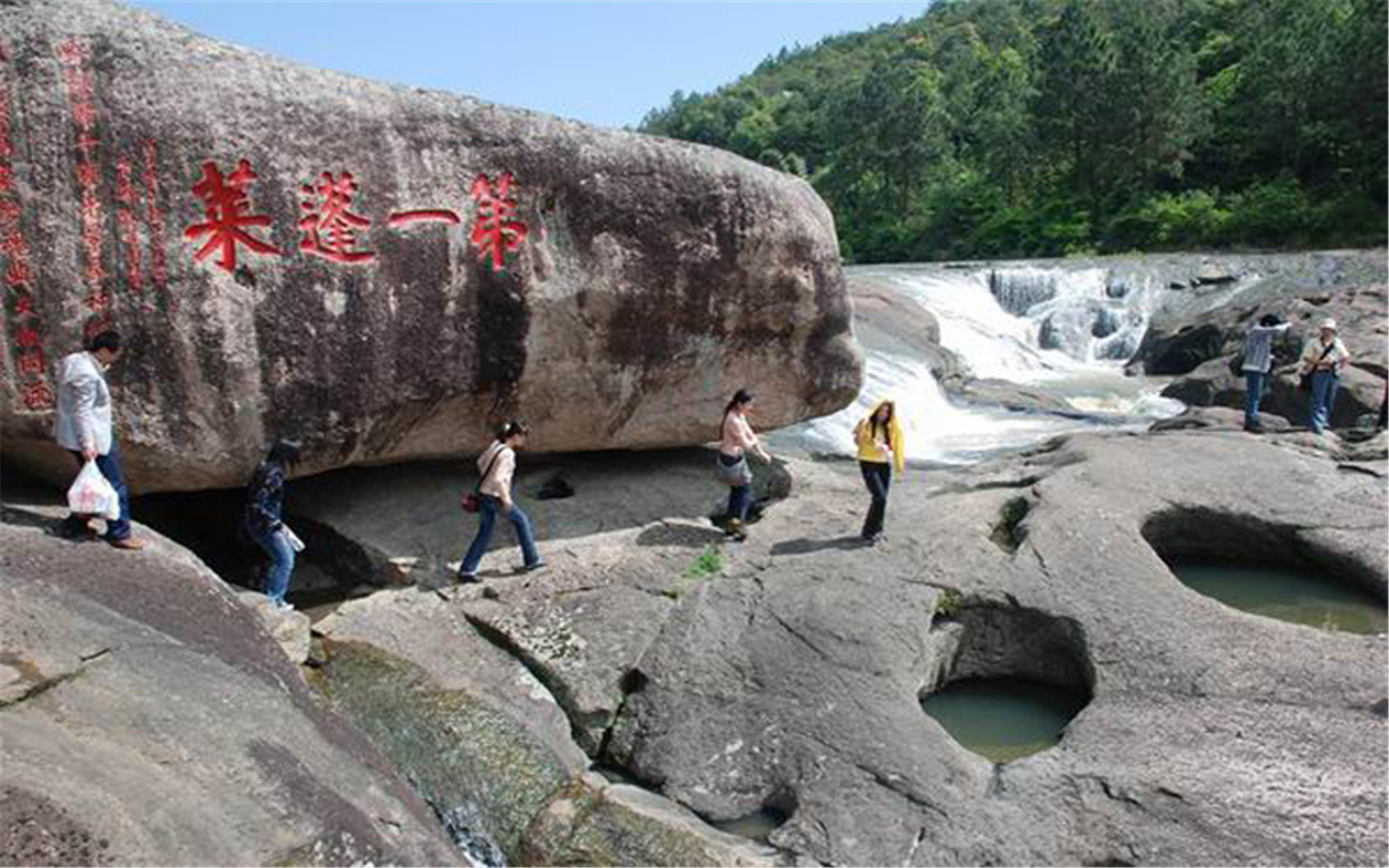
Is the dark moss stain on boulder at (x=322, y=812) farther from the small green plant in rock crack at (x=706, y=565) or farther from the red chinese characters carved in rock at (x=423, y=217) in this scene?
the red chinese characters carved in rock at (x=423, y=217)

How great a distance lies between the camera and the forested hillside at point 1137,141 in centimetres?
4134

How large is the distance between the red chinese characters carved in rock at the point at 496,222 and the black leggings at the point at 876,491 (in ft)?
12.7

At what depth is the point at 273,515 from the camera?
8.02 metres

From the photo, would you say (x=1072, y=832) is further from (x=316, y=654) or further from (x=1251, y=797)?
(x=316, y=654)

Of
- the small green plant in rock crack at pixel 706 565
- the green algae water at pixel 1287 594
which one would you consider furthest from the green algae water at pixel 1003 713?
the green algae water at pixel 1287 594

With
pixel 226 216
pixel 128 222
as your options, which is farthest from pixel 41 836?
pixel 226 216

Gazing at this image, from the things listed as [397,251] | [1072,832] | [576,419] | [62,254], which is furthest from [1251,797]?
[62,254]

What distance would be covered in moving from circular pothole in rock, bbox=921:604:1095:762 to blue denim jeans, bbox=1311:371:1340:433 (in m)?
7.55

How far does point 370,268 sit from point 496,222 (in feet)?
3.83

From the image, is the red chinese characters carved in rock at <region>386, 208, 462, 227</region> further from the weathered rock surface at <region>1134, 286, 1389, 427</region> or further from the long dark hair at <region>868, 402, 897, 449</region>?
the weathered rock surface at <region>1134, 286, 1389, 427</region>

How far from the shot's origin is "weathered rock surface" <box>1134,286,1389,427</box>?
1728cm

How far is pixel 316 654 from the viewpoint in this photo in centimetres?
761

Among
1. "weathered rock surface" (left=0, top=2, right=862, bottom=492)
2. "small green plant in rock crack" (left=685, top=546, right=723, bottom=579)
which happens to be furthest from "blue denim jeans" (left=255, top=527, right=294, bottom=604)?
"small green plant in rock crack" (left=685, top=546, right=723, bottom=579)

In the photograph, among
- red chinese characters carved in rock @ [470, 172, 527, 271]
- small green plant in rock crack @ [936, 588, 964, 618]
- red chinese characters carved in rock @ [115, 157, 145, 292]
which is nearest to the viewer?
red chinese characters carved in rock @ [115, 157, 145, 292]
